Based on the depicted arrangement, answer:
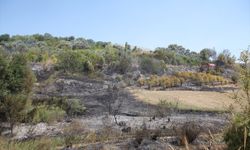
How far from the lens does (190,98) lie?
27547 mm

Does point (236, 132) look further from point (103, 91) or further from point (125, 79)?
point (125, 79)

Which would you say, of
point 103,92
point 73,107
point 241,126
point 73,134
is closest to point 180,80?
point 103,92

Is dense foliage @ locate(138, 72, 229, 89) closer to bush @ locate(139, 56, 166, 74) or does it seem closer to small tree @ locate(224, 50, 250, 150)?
bush @ locate(139, 56, 166, 74)

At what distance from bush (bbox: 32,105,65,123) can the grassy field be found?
6.40 meters

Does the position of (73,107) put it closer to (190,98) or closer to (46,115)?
(46,115)

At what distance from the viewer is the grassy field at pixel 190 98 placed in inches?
986

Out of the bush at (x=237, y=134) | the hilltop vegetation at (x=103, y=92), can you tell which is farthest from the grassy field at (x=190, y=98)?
the bush at (x=237, y=134)

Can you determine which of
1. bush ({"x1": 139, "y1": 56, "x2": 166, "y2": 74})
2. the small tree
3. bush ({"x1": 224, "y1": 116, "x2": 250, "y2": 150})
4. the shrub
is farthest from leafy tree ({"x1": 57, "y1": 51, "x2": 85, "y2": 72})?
bush ({"x1": 224, "y1": 116, "x2": 250, "y2": 150})

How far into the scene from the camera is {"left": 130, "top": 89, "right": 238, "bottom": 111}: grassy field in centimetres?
2505

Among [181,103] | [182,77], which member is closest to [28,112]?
[181,103]

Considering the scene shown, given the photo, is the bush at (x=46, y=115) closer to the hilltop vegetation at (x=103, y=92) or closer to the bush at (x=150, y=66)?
the hilltop vegetation at (x=103, y=92)

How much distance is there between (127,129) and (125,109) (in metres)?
6.63

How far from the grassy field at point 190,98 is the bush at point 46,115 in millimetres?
6398

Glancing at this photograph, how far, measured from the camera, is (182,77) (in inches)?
1412
